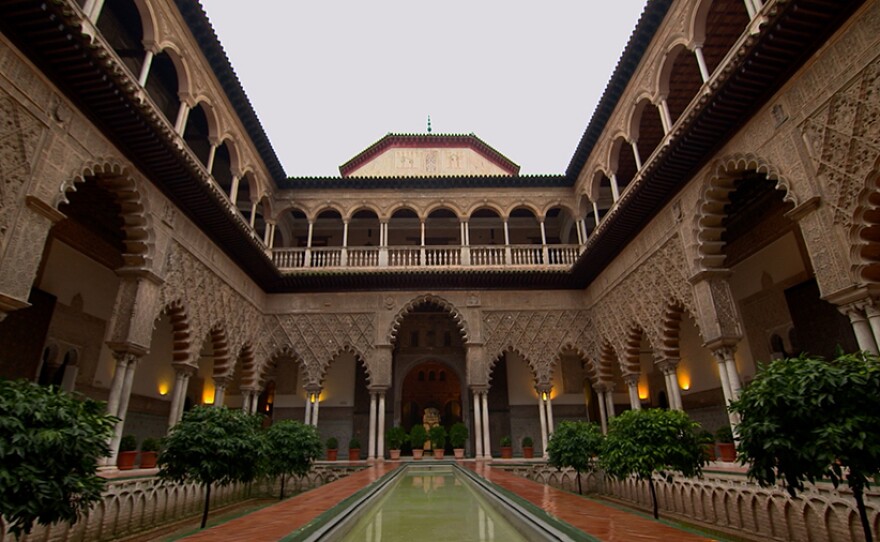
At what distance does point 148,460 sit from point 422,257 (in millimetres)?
8054

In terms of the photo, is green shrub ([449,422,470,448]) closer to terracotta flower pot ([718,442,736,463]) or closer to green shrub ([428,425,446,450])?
green shrub ([428,425,446,450])

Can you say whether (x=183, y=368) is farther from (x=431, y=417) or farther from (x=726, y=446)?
(x=726, y=446)

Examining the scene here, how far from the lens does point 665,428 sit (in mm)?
6531

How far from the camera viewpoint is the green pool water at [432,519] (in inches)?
128

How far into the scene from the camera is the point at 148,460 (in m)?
9.05

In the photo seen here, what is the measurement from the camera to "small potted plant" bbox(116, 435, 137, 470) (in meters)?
8.65

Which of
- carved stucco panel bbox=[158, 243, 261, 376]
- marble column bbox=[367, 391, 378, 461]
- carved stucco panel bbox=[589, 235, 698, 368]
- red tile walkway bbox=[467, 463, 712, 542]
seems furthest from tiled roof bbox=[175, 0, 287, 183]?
red tile walkway bbox=[467, 463, 712, 542]

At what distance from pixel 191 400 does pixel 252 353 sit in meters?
2.99

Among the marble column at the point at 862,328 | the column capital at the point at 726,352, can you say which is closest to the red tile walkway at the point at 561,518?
the marble column at the point at 862,328

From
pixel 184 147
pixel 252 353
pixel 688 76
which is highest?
pixel 688 76

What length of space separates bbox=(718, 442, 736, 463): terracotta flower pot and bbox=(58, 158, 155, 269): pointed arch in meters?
10.9

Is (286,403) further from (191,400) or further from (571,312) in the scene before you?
(571,312)

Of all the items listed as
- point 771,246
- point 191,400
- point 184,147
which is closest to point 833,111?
point 771,246

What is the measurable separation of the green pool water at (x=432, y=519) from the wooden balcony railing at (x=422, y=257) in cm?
850
